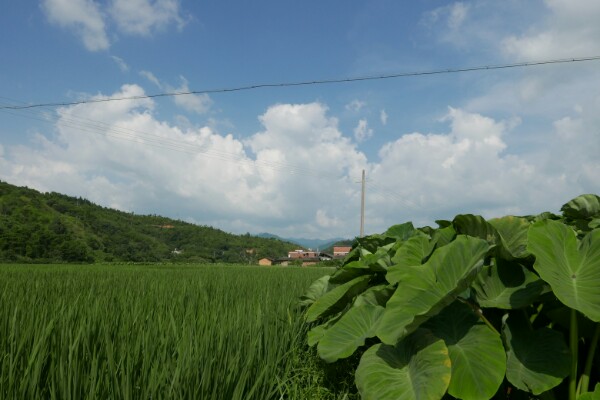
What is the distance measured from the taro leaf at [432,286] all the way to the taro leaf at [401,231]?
1181 mm

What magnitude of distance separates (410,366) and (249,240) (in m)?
73.1

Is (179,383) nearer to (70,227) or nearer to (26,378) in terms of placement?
(26,378)

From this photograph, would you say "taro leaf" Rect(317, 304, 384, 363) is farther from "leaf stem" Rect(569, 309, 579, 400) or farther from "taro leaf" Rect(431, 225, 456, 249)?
"leaf stem" Rect(569, 309, 579, 400)

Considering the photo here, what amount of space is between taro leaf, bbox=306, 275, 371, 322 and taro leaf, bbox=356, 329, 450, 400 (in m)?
0.45

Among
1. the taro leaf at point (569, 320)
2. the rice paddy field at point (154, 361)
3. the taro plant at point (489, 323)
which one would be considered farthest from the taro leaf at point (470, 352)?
the rice paddy field at point (154, 361)

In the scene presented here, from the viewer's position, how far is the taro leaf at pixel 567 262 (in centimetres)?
114

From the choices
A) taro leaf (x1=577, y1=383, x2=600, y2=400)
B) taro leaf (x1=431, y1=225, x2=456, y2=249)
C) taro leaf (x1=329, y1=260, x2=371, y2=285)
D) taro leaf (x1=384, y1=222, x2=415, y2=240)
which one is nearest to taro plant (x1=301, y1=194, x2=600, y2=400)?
taro leaf (x1=577, y1=383, x2=600, y2=400)

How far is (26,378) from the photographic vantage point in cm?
136

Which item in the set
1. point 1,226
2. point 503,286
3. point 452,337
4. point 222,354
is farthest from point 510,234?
point 1,226

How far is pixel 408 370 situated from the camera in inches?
50.9

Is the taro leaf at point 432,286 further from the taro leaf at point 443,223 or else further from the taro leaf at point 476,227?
the taro leaf at point 443,223

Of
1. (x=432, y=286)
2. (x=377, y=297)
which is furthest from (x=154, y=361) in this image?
(x=432, y=286)

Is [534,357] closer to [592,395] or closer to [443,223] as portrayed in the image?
[592,395]

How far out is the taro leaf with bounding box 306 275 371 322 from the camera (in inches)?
71.4
